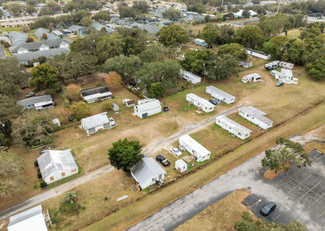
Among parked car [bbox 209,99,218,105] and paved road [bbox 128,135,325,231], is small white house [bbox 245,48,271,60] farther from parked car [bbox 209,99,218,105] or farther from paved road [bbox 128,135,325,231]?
paved road [bbox 128,135,325,231]

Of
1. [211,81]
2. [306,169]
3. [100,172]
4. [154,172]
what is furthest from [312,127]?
[100,172]

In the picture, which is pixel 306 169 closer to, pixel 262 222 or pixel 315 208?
pixel 315 208

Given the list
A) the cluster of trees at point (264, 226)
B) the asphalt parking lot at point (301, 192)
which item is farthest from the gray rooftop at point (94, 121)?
the cluster of trees at point (264, 226)

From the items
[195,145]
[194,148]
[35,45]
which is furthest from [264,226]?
[35,45]

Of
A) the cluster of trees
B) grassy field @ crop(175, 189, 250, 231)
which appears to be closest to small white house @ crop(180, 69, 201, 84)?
grassy field @ crop(175, 189, 250, 231)

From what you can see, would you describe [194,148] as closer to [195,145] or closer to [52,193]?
[195,145]

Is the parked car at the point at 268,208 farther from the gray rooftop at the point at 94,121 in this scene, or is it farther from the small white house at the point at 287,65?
the small white house at the point at 287,65
